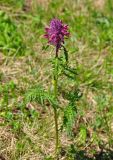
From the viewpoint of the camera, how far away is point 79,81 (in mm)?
4586

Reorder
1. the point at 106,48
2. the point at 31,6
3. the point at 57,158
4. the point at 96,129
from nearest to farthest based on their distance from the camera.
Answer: the point at 57,158
the point at 96,129
the point at 106,48
the point at 31,6

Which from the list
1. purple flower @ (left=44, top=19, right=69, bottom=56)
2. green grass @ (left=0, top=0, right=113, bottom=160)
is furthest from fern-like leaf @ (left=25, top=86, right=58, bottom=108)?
purple flower @ (left=44, top=19, right=69, bottom=56)

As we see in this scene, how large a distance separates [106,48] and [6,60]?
1.16m

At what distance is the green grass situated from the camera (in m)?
3.89

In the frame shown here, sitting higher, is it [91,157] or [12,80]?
[12,80]

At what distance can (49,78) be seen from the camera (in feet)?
14.8

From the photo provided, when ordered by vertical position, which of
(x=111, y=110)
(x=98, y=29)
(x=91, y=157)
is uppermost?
(x=98, y=29)

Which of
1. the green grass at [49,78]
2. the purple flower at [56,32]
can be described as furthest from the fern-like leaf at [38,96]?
the purple flower at [56,32]

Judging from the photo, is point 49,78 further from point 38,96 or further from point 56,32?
point 56,32

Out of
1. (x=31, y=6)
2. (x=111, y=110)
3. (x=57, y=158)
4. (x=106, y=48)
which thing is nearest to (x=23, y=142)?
(x=57, y=158)

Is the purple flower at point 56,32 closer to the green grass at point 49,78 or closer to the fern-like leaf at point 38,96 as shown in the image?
the green grass at point 49,78

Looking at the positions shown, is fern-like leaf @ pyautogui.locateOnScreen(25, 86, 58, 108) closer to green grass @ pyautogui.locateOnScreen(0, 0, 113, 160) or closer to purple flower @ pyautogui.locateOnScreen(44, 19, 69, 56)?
green grass @ pyautogui.locateOnScreen(0, 0, 113, 160)

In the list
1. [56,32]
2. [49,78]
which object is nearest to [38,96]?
[56,32]

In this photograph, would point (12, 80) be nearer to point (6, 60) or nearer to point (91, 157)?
point (6, 60)
